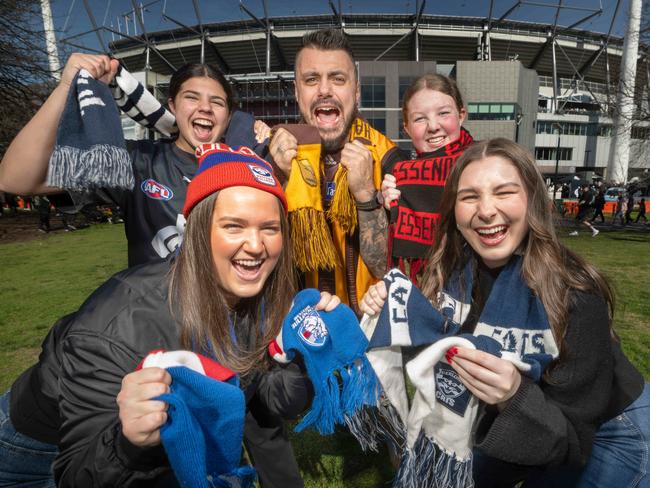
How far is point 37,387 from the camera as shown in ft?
5.38

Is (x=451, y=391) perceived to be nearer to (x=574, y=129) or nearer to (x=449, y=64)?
(x=449, y=64)

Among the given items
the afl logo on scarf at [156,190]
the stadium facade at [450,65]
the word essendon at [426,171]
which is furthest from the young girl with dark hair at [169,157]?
the stadium facade at [450,65]

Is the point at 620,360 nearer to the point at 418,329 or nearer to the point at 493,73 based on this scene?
the point at 418,329

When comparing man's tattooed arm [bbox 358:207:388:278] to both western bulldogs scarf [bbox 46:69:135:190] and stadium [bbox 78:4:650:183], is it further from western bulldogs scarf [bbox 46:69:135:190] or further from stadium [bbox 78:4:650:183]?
stadium [bbox 78:4:650:183]

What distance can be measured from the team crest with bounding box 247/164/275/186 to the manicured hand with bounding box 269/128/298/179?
1.70 feet

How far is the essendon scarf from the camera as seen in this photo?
7.43ft

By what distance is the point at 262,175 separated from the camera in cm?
169

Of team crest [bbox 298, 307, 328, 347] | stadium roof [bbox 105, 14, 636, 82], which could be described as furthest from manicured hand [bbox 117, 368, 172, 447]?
stadium roof [bbox 105, 14, 636, 82]

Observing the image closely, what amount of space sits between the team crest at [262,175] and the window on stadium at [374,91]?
4464 cm

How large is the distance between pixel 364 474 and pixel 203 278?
2105mm

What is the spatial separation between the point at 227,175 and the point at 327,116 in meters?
1.11

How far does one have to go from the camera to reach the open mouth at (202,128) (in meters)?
2.55

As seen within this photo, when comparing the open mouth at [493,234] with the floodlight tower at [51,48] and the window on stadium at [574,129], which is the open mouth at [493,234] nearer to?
A: the floodlight tower at [51,48]

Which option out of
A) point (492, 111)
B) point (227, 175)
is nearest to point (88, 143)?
point (227, 175)
